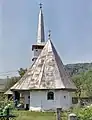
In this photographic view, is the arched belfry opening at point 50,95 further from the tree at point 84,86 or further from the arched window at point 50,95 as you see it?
the tree at point 84,86

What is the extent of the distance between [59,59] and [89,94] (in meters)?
23.0

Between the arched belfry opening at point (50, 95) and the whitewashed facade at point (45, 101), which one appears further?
the arched belfry opening at point (50, 95)

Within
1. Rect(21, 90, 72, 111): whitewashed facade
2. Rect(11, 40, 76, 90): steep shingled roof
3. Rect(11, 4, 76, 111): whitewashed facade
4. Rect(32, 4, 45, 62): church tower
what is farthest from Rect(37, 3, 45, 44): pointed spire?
Rect(21, 90, 72, 111): whitewashed facade

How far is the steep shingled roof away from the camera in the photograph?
39.5 metres

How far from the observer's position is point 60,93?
3953cm

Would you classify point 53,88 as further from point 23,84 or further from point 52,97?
point 23,84

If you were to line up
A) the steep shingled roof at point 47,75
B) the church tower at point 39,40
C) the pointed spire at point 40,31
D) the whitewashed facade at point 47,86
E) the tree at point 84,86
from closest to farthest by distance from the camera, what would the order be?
the whitewashed facade at point 47,86 → the steep shingled roof at point 47,75 → the church tower at point 39,40 → the pointed spire at point 40,31 → the tree at point 84,86

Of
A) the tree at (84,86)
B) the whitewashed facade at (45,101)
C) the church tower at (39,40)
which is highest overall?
the church tower at (39,40)

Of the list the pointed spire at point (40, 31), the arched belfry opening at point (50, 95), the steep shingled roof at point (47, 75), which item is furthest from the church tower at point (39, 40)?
the arched belfry opening at point (50, 95)

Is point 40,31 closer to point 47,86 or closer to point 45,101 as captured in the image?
point 47,86

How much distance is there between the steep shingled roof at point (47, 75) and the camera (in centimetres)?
3950

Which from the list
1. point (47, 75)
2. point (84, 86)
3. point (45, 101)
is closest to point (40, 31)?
point (47, 75)

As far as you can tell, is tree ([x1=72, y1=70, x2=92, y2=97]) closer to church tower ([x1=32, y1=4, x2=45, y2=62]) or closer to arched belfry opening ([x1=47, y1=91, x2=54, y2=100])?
church tower ([x1=32, y1=4, x2=45, y2=62])

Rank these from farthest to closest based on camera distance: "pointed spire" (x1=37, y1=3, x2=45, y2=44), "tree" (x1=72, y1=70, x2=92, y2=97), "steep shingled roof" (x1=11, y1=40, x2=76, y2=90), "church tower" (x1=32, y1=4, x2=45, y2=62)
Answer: "tree" (x1=72, y1=70, x2=92, y2=97), "pointed spire" (x1=37, y1=3, x2=45, y2=44), "church tower" (x1=32, y1=4, x2=45, y2=62), "steep shingled roof" (x1=11, y1=40, x2=76, y2=90)
